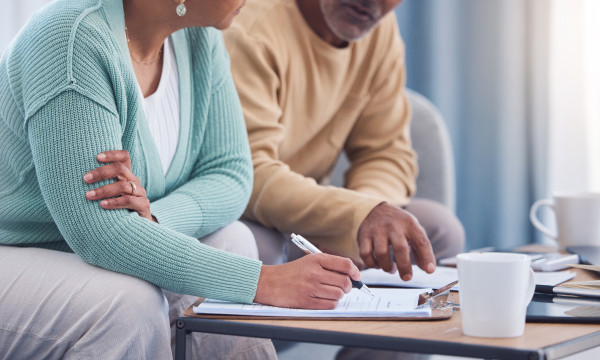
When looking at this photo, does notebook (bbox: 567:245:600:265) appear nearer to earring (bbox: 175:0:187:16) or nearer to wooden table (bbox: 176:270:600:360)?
wooden table (bbox: 176:270:600:360)

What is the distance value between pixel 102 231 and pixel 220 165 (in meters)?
0.39

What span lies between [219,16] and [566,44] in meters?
1.79

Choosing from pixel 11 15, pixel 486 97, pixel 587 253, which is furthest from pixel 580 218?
pixel 11 15

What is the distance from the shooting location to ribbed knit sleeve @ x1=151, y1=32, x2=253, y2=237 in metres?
1.20

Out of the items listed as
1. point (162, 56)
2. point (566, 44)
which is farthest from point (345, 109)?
point (566, 44)

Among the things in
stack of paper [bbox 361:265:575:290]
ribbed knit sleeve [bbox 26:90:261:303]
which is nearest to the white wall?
ribbed knit sleeve [bbox 26:90:261:303]

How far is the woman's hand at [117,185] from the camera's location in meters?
0.94

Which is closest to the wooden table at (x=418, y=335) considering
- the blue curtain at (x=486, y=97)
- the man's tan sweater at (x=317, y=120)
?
the man's tan sweater at (x=317, y=120)

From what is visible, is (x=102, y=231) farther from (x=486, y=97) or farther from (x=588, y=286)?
(x=486, y=97)

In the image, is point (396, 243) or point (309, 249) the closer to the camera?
point (309, 249)

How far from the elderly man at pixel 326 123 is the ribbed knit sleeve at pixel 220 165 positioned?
18 centimetres

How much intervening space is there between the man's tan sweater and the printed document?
0.36 m

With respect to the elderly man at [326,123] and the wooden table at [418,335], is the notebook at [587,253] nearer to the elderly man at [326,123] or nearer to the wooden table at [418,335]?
the elderly man at [326,123]

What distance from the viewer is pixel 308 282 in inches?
35.8
